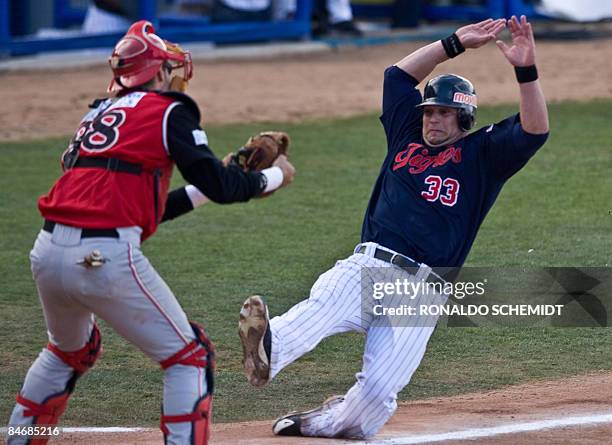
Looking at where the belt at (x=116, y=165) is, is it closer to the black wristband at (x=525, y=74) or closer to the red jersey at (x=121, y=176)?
the red jersey at (x=121, y=176)

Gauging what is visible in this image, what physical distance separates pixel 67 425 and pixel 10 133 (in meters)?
7.33

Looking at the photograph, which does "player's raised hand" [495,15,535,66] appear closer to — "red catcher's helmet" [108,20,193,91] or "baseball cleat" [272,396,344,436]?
"red catcher's helmet" [108,20,193,91]

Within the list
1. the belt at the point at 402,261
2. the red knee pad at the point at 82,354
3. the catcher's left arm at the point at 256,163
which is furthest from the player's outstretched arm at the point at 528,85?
the red knee pad at the point at 82,354

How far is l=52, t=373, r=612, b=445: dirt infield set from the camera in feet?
14.5

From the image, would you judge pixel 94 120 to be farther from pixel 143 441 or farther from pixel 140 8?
pixel 140 8

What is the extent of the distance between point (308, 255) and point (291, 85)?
6.63 metres

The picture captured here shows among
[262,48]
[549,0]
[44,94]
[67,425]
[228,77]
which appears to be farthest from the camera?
[549,0]

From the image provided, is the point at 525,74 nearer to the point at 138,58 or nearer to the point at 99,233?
the point at 138,58

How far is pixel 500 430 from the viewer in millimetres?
4527

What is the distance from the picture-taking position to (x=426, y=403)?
508cm

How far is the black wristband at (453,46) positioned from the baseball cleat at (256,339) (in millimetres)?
1511

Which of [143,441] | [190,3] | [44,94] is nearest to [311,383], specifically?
[143,441]

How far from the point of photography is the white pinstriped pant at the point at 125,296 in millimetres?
3674

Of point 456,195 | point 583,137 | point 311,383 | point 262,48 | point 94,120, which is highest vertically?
point 94,120
